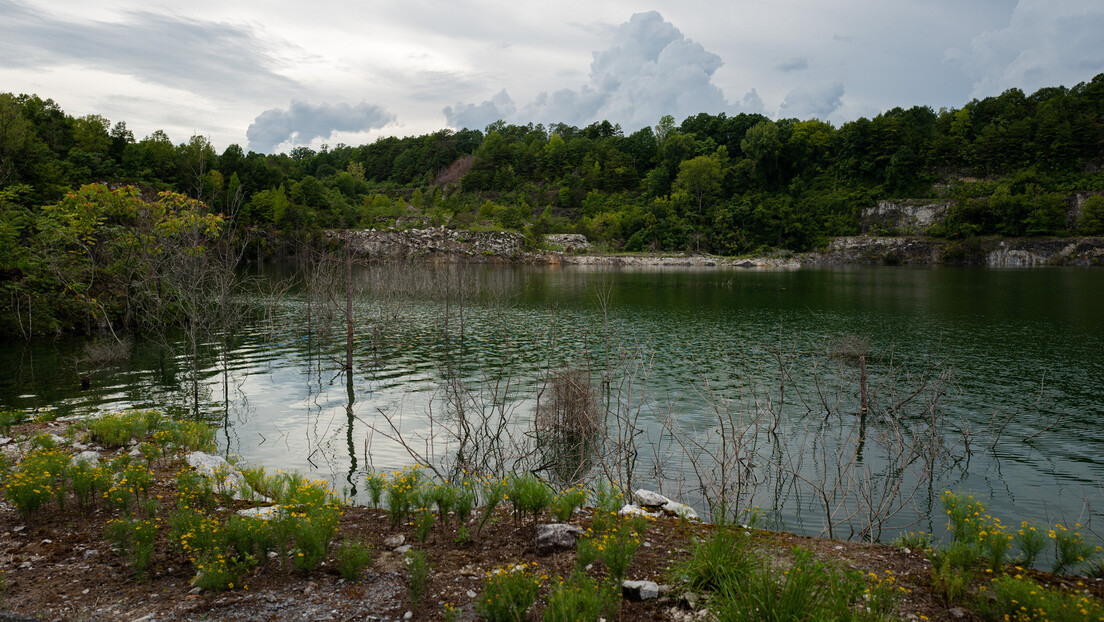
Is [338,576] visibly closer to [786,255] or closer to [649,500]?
[649,500]

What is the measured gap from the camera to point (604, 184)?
157375 mm

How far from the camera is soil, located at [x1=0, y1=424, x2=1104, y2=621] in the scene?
6012 millimetres

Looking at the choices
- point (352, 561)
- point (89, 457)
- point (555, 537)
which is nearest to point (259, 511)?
point (352, 561)

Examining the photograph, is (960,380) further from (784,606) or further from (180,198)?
(180,198)

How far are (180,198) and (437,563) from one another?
3410cm

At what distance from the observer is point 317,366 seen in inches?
1031

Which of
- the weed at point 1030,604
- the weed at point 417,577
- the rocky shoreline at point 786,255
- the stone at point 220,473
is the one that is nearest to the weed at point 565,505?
the weed at point 417,577

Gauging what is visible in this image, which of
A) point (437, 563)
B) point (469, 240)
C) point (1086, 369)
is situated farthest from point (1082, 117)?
point (437, 563)

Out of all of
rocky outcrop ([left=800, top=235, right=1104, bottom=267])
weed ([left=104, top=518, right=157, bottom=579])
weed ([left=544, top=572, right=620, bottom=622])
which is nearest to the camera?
weed ([left=544, top=572, right=620, bottom=622])

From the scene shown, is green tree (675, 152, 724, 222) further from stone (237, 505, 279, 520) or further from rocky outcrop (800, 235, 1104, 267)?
stone (237, 505, 279, 520)

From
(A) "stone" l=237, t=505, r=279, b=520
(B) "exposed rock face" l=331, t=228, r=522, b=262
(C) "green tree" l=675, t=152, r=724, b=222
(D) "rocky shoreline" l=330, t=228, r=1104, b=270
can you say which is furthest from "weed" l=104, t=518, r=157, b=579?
(C) "green tree" l=675, t=152, r=724, b=222

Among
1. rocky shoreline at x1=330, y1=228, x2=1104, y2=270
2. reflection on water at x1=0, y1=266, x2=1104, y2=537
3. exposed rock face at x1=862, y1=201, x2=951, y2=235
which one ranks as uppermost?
exposed rock face at x1=862, y1=201, x2=951, y2=235

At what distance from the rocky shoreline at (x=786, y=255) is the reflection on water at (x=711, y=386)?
55943 mm

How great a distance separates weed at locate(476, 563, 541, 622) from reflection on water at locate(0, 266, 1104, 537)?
459 cm
